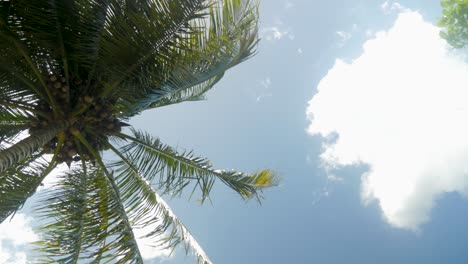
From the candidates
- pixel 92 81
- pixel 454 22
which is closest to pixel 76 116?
pixel 92 81

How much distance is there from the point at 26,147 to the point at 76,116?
4.13 ft

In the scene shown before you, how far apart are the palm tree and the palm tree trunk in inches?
1.0

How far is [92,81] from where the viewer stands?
24.8 feet

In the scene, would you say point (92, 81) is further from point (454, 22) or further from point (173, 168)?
point (454, 22)

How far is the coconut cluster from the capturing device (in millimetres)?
7227

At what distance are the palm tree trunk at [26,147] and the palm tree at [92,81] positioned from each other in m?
0.03

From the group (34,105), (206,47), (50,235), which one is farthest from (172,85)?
(50,235)

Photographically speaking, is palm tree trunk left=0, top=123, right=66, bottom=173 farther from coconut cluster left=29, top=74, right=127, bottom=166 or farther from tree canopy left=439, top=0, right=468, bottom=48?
tree canopy left=439, top=0, right=468, bottom=48

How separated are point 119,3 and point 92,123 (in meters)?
1.97

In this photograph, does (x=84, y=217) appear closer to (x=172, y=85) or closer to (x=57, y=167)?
(x=57, y=167)

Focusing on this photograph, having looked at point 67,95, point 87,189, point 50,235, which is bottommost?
point 50,235

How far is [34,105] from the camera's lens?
7.45 m

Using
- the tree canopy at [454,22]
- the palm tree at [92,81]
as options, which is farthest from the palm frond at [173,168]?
the tree canopy at [454,22]

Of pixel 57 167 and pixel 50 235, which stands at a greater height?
pixel 57 167
